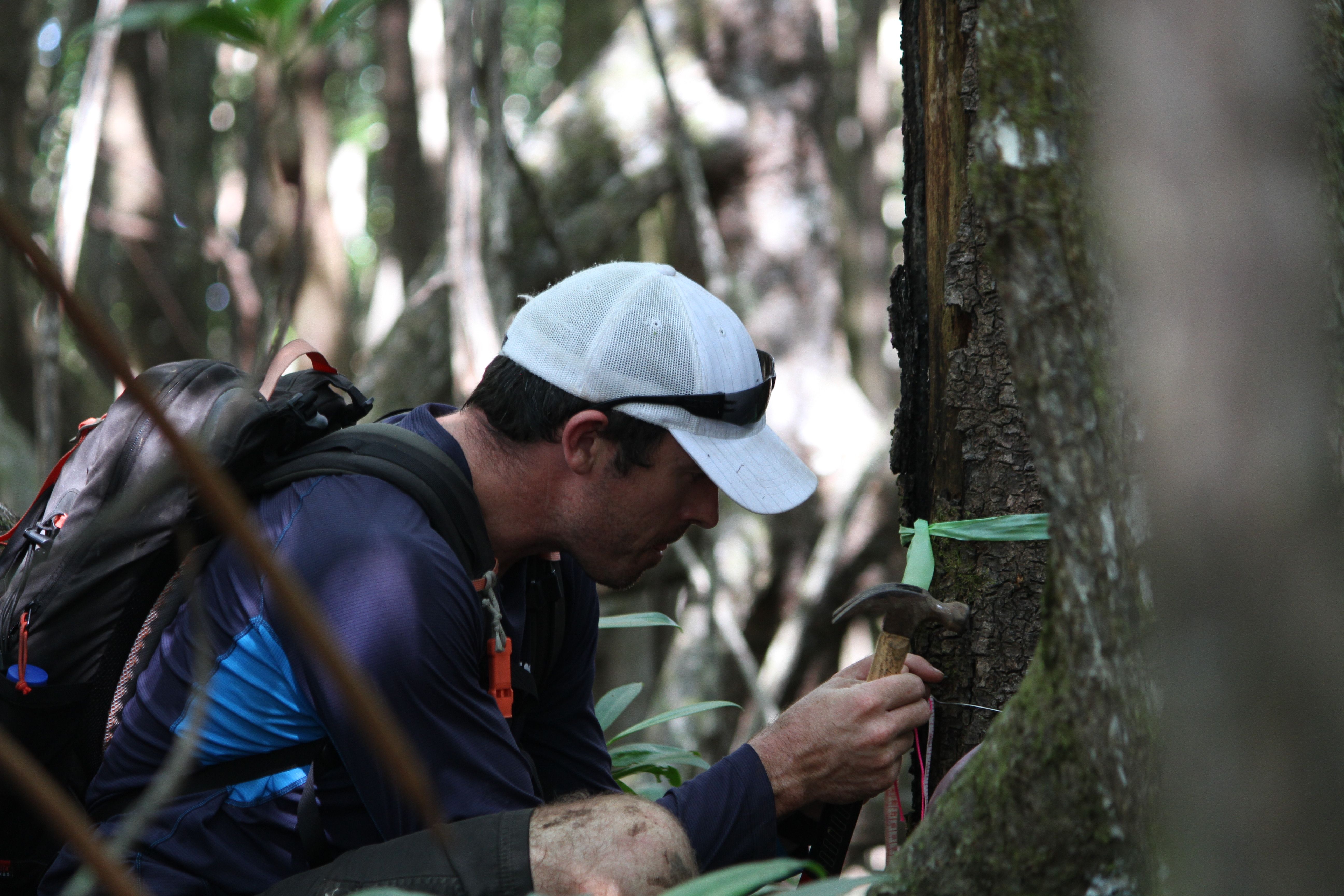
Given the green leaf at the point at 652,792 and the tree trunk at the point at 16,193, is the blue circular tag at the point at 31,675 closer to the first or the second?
the green leaf at the point at 652,792

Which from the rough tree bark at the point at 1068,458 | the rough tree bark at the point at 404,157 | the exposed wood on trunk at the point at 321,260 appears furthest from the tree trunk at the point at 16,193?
the rough tree bark at the point at 1068,458

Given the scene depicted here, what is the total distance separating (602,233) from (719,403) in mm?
2657

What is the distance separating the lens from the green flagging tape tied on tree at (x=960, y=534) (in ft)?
6.01

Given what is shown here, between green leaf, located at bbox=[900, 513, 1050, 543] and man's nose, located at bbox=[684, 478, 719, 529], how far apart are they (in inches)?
18.9

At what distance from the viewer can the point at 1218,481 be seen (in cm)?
79

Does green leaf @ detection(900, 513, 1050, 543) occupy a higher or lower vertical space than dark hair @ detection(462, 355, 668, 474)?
lower

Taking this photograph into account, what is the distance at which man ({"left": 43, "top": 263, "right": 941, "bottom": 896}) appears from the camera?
179 cm

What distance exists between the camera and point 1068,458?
1.17 metres

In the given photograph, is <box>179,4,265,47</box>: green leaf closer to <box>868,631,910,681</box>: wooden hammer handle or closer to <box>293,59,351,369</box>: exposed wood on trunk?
<box>868,631,910,681</box>: wooden hammer handle

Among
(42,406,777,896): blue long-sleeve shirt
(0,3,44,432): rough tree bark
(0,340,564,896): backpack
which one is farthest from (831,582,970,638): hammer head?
(0,3,44,432): rough tree bark

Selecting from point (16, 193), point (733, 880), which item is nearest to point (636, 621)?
point (733, 880)

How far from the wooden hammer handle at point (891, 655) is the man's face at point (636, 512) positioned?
0.42 metres

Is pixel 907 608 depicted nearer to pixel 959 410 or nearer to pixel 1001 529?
pixel 1001 529

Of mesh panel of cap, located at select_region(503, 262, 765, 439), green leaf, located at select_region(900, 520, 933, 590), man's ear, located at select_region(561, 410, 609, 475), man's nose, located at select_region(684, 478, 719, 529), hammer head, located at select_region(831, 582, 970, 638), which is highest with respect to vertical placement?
mesh panel of cap, located at select_region(503, 262, 765, 439)
